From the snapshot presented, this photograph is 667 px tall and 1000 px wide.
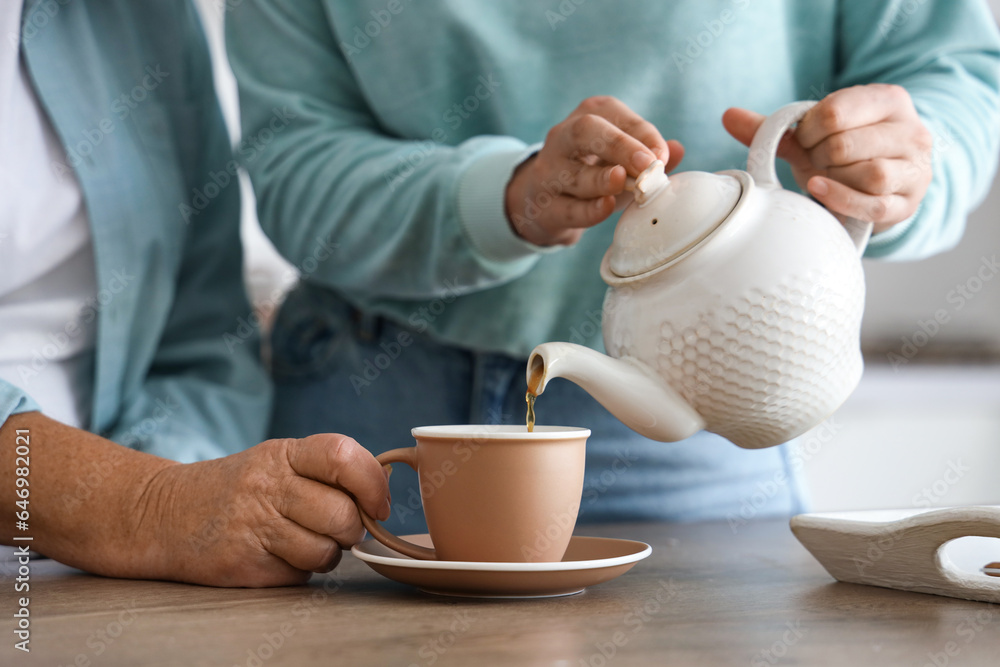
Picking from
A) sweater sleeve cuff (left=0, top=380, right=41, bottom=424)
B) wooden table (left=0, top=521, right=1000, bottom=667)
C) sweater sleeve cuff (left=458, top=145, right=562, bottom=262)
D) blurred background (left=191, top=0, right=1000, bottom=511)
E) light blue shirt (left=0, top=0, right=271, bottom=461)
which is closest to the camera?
wooden table (left=0, top=521, right=1000, bottom=667)

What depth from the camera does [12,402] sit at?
27.2 inches

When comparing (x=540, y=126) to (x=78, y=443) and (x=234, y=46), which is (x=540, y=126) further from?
Answer: (x=78, y=443)

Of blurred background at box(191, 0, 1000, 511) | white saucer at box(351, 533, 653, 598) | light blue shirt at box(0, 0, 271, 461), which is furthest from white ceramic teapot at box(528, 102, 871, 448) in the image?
blurred background at box(191, 0, 1000, 511)

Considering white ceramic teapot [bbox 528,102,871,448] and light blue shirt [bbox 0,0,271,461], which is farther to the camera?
light blue shirt [bbox 0,0,271,461]

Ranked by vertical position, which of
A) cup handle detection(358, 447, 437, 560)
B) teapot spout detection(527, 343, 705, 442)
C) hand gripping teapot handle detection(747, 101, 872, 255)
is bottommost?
cup handle detection(358, 447, 437, 560)

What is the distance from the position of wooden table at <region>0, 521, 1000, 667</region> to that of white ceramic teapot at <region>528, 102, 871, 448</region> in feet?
0.40

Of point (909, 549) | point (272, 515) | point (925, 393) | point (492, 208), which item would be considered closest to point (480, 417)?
point (492, 208)

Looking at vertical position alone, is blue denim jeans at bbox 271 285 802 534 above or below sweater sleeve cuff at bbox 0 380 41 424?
below

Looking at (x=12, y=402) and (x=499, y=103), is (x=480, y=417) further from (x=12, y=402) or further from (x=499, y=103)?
(x=12, y=402)

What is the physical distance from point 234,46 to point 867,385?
2.04 metres

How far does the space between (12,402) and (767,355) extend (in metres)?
0.58

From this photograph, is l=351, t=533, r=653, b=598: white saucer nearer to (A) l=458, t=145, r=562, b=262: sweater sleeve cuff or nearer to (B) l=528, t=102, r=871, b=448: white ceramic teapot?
(B) l=528, t=102, r=871, b=448: white ceramic teapot

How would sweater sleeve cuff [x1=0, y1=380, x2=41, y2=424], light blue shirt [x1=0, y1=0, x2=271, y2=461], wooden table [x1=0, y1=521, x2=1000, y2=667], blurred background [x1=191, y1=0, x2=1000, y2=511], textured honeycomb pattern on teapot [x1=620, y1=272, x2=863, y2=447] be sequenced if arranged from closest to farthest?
wooden table [x1=0, y1=521, x2=1000, y2=667] → textured honeycomb pattern on teapot [x1=620, y1=272, x2=863, y2=447] → sweater sleeve cuff [x1=0, y1=380, x2=41, y2=424] → light blue shirt [x1=0, y1=0, x2=271, y2=461] → blurred background [x1=191, y1=0, x2=1000, y2=511]

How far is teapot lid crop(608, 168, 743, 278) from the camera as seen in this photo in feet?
1.90
